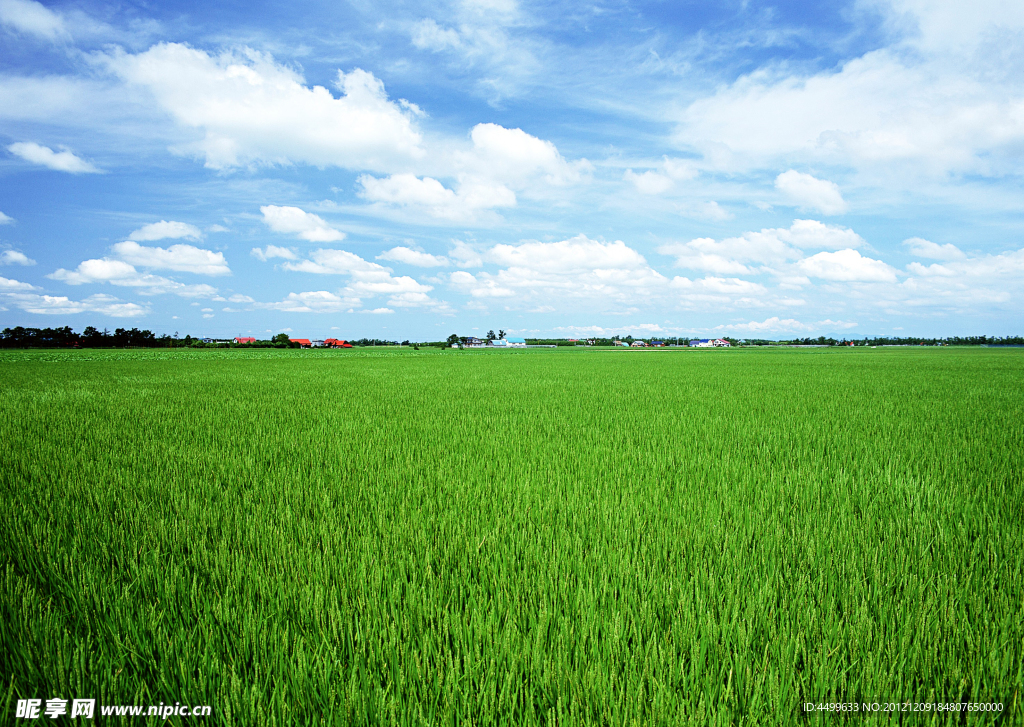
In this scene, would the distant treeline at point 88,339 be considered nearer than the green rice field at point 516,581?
No

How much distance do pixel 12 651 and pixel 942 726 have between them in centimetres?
336

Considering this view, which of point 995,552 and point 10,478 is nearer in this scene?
point 995,552

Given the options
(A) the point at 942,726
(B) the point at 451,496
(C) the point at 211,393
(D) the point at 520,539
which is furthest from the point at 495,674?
(C) the point at 211,393

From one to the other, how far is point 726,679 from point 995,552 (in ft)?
7.60

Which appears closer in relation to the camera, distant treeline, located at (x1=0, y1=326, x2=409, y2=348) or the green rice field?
the green rice field

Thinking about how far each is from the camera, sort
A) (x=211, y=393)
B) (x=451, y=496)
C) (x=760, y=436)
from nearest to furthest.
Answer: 1. (x=451, y=496)
2. (x=760, y=436)
3. (x=211, y=393)

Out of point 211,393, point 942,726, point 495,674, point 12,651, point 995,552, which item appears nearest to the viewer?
point 942,726

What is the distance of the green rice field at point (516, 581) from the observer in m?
1.61

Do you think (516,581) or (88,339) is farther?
(88,339)

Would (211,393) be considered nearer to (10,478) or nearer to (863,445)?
(10,478)

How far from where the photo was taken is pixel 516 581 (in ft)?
7.55

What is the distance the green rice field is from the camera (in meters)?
1.61

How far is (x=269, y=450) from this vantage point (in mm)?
5418

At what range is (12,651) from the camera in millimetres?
1824
